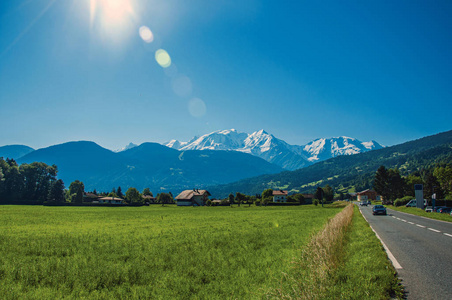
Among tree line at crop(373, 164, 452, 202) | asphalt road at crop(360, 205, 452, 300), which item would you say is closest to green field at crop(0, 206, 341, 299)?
asphalt road at crop(360, 205, 452, 300)

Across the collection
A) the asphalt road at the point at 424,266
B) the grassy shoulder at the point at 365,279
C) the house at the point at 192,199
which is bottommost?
the house at the point at 192,199

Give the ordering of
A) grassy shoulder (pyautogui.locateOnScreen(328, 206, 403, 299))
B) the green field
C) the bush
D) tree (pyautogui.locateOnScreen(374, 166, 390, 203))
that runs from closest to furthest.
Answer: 1. grassy shoulder (pyautogui.locateOnScreen(328, 206, 403, 299))
2. the green field
3. the bush
4. tree (pyautogui.locateOnScreen(374, 166, 390, 203))

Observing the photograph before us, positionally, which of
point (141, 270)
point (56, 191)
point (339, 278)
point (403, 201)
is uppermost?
point (56, 191)

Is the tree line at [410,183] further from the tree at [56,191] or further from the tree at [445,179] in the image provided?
the tree at [56,191]

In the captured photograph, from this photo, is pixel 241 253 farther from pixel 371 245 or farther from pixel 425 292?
pixel 425 292

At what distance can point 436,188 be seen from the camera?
8806 centimetres

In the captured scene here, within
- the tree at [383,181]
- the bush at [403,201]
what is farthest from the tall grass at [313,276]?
the tree at [383,181]

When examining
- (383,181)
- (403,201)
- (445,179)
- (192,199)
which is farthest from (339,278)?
(192,199)

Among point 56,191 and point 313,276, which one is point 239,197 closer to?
point 56,191

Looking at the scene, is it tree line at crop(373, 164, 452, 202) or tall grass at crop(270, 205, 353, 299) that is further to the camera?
tree line at crop(373, 164, 452, 202)

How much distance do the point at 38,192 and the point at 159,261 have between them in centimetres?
12454

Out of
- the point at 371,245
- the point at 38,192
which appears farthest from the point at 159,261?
the point at 38,192

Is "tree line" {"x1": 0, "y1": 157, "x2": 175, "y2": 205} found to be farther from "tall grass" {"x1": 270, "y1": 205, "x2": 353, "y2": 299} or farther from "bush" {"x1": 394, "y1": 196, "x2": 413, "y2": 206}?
"tall grass" {"x1": 270, "y1": 205, "x2": 353, "y2": 299}

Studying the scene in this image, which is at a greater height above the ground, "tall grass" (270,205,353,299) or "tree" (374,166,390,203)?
"tree" (374,166,390,203)
